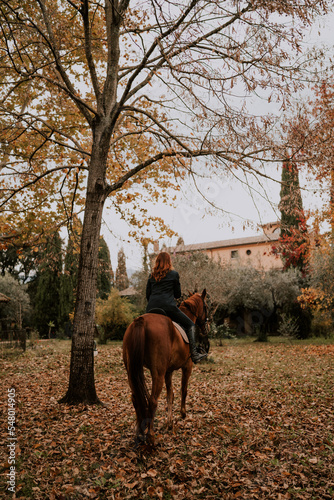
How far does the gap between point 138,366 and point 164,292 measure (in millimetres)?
1289

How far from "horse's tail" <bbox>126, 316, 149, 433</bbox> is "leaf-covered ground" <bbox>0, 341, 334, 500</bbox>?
0.57m

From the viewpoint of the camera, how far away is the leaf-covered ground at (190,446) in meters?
3.78

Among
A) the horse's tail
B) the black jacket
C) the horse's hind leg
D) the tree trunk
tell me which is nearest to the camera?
the horse's tail

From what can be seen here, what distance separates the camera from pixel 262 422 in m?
5.96

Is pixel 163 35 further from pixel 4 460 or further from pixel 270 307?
pixel 270 307

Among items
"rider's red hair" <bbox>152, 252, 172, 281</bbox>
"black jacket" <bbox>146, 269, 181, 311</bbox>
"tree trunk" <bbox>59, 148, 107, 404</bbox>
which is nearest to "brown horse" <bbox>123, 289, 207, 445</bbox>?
"black jacket" <bbox>146, 269, 181, 311</bbox>

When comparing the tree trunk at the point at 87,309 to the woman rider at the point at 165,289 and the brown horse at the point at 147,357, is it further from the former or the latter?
the brown horse at the point at 147,357

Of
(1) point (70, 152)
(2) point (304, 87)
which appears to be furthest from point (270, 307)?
(2) point (304, 87)

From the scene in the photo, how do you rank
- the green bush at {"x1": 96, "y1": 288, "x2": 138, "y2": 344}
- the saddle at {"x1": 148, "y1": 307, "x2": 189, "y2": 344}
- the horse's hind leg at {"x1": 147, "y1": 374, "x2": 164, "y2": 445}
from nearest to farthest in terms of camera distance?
the horse's hind leg at {"x1": 147, "y1": 374, "x2": 164, "y2": 445} < the saddle at {"x1": 148, "y1": 307, "x2": 189, "y2": 344} < the green bush at {"x1": 96, "y1": 288, "x2": 138, "y2": 344}

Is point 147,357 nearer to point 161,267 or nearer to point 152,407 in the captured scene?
point 152,407

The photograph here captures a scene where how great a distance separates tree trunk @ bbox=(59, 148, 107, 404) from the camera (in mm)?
7039

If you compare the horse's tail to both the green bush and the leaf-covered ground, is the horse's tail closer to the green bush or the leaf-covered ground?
the leaf-covered ground

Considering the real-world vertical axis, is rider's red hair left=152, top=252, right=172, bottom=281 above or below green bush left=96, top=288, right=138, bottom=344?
above

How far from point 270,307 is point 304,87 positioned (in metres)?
19.5
